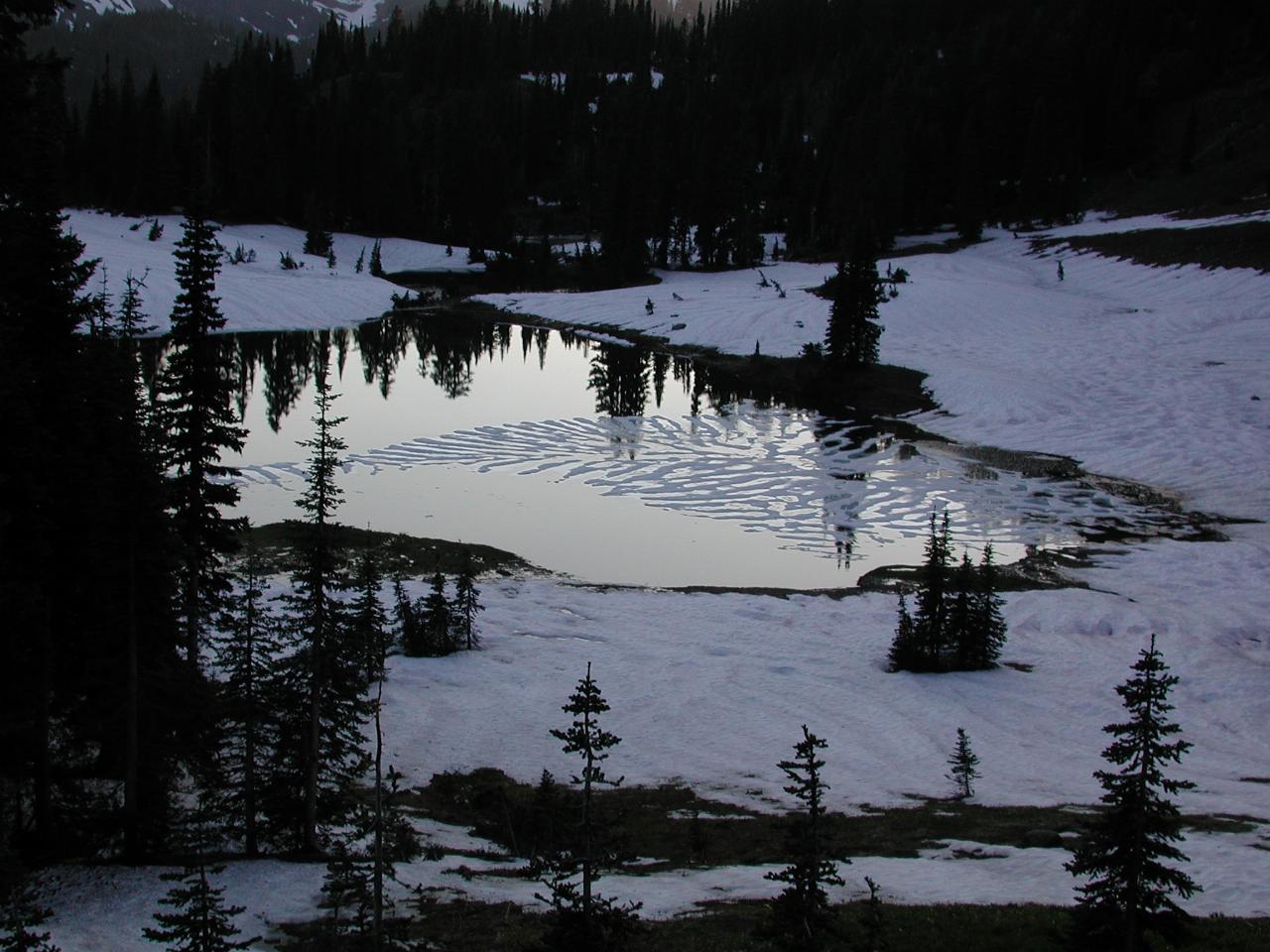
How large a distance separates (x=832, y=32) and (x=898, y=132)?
80045 millimetres

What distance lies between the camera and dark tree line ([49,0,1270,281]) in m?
102

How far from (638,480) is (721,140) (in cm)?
7110

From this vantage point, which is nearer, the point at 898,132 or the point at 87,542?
the point at 87,542

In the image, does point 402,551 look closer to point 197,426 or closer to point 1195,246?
point 197,426

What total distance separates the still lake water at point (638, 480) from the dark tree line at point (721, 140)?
4176 cm

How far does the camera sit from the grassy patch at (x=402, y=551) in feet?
108

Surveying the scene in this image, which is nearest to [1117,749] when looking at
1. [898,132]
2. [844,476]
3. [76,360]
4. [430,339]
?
[76,360]

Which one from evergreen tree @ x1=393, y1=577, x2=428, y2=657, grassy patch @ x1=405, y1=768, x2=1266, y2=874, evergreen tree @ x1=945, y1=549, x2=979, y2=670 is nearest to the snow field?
evergreen tree @ x1=393, y1=577, x2=428, y2=657

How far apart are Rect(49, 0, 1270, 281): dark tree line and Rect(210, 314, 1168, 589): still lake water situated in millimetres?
41764

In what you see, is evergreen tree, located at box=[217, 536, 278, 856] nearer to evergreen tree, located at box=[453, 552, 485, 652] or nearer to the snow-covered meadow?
the snow-covered meadow

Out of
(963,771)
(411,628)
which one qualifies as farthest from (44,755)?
(963,771)

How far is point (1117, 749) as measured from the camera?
9484mm

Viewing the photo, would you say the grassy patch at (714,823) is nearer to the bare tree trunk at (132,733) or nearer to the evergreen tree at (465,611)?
the bare tree trunk at (132,733)

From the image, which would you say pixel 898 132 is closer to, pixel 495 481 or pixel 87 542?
pixel 495 481
